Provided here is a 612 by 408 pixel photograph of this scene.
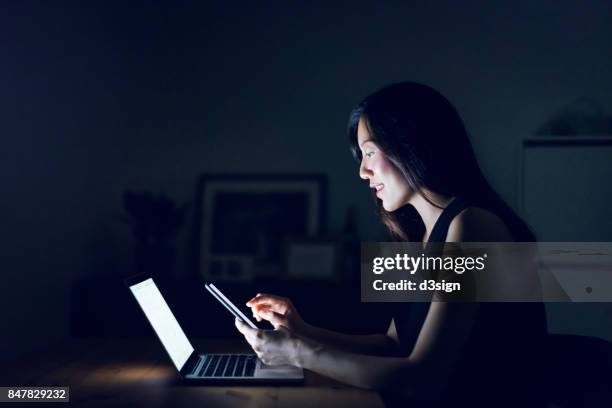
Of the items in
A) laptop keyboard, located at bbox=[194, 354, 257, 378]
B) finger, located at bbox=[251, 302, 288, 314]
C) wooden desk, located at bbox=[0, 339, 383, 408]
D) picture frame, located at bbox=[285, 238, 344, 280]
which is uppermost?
picture frame, located at bbox=[285, 238, 344, 280]

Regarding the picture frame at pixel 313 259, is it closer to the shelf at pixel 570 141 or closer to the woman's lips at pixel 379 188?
the shelf at pixel 570 141

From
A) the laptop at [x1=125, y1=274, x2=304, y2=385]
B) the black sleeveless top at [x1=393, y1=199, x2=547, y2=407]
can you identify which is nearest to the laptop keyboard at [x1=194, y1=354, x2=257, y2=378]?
the laptop at [x1=125, y1=274, x2=304, y2=385]

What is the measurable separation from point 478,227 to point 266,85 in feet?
7.33

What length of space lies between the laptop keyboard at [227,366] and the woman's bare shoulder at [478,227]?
524 mm

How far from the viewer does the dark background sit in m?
3.22

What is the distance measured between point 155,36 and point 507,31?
1.86 metres

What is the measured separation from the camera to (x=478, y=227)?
4.06ft

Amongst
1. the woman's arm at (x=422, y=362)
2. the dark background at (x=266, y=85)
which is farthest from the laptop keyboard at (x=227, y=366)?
the dark background at (x=266, y=85)

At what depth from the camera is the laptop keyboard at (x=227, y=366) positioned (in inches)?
52.4

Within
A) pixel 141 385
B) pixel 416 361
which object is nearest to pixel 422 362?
pixel 416 361

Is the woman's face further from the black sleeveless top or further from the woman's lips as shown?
the black sleeveless top

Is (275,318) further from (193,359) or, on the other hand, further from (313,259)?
(313,259)

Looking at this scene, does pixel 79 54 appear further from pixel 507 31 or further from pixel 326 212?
pixel 507 31

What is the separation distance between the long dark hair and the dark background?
1.89 metres
